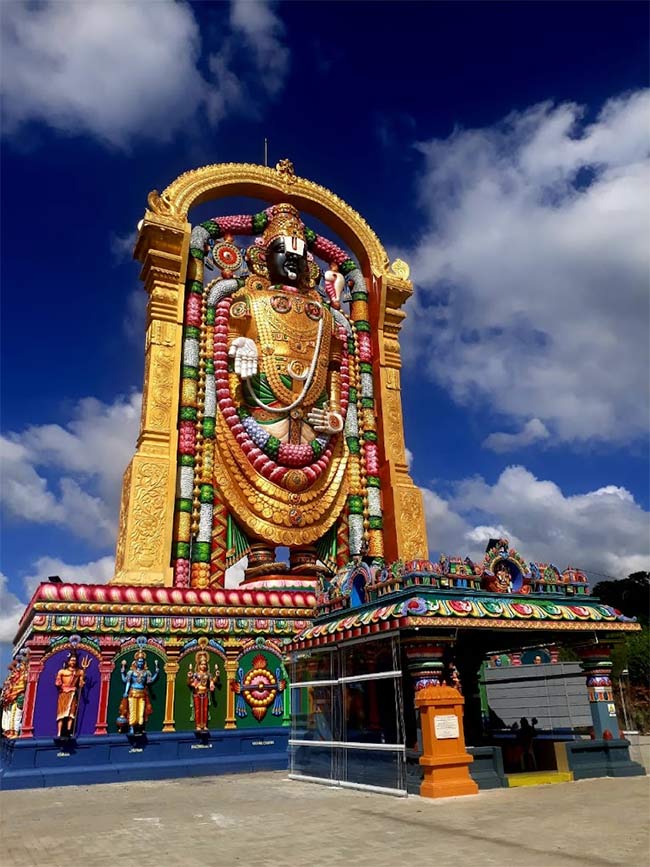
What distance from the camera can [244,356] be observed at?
Answer: 693 inches

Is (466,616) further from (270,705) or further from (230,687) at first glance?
(230,687)

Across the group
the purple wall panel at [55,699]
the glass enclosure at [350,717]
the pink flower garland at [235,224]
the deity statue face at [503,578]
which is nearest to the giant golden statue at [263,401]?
the pink flower garland at [235,224]

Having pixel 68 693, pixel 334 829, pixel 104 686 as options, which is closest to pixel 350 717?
pixel 334 829

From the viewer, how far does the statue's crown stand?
62.7ft

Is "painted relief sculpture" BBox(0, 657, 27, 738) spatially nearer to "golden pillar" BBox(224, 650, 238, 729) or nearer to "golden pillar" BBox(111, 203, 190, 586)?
"golden pillar" BBox(111, 203, 190, 586)

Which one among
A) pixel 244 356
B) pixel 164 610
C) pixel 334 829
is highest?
pixel 244 356

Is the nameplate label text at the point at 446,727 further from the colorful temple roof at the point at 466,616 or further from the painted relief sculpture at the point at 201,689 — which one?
the painted relief sculpture at the point at 201,689

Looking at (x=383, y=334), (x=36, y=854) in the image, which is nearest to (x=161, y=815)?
(x=36, y=854)

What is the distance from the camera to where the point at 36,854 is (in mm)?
5988

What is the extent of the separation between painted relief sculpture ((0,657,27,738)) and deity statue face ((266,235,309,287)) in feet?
37.5

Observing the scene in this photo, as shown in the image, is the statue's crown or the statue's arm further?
the statue's crown

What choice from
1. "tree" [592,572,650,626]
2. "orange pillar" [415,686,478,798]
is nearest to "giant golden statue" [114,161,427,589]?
"orange pillar" [415,686,478,798]

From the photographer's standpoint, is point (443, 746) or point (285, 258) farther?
point (285, 258)

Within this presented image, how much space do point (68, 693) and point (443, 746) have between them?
23.5 feet
